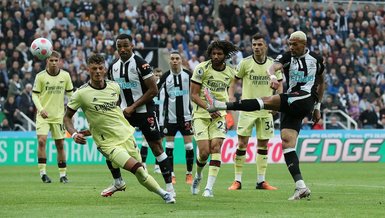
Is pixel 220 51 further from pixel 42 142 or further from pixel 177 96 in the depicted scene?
pixel 42 142

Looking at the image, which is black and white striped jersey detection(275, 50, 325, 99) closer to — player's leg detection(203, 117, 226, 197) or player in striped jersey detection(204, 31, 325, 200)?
player in striped jersey detection(204, 31, 325, 200)

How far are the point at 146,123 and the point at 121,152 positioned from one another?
5.71 feet

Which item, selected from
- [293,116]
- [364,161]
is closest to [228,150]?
[364,161]

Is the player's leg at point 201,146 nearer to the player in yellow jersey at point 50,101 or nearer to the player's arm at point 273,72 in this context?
the player's arm at point 273,72

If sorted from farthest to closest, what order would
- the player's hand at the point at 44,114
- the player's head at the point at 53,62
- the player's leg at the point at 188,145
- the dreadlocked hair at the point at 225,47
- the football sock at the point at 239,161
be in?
the player's leg at the point at 188,145 → the player's head at the point at 53,62 → the player's hand at the point at 44,114 → the football sock at the point at 239,161 → the dreadlocked hair at the point at 225,47

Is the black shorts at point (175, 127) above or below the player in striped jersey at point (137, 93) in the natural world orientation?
below

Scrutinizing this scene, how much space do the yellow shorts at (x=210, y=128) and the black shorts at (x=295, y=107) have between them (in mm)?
1519

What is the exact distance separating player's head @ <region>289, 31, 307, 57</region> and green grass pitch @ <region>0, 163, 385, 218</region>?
2387mm

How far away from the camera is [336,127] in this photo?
3562 centimetres

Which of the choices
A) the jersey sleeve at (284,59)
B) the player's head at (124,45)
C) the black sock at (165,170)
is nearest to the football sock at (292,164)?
the jersey sleeve at (284,59)

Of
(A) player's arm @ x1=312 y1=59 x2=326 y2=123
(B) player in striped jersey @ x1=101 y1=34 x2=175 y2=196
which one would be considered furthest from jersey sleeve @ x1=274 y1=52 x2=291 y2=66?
(B) player in striped jersey @ x1=101 y1=34 x2=175 y2=196

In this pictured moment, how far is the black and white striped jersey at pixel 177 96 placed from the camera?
22.0m

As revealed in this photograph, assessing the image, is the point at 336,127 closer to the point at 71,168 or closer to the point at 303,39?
the point at 71,168

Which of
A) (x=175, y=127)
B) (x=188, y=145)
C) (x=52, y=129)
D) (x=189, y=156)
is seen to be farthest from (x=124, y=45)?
(x=175, y=127)
